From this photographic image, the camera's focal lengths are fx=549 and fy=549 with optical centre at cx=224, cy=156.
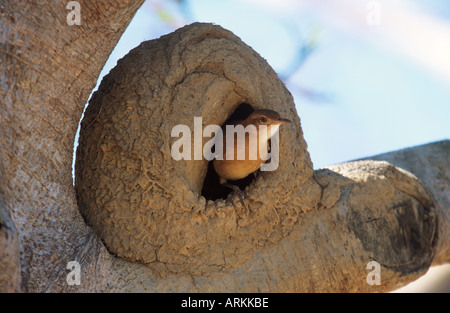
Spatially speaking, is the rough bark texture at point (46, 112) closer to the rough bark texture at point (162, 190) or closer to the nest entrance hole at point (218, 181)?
the rough bark texture at point (162, 190)

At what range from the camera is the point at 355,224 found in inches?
217

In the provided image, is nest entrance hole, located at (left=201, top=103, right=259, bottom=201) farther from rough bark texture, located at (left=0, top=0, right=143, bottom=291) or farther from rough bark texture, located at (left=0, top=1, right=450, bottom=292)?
rough bark texture, located at (left=0, top=0, right=143, bottom=291)

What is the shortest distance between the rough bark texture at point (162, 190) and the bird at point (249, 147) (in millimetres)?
197

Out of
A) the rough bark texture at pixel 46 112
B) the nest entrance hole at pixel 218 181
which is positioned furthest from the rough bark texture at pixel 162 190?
the nest entrance hole at pixel 218 181

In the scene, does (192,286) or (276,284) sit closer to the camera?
(192,286)

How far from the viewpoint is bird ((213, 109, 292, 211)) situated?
5.22m

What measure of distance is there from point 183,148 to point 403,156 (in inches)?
129

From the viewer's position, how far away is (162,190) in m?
4.73

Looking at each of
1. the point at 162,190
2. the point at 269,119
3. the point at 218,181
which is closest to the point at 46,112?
the point at 162,190

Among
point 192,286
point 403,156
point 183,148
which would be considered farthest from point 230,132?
point 403,156

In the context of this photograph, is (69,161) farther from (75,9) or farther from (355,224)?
(355,224)

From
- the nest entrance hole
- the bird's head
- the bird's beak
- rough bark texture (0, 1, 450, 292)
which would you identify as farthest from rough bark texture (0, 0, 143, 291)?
the nest entrance hole

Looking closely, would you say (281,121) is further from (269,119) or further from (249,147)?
(249,147)

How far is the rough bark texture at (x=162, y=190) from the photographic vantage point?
3.91m
